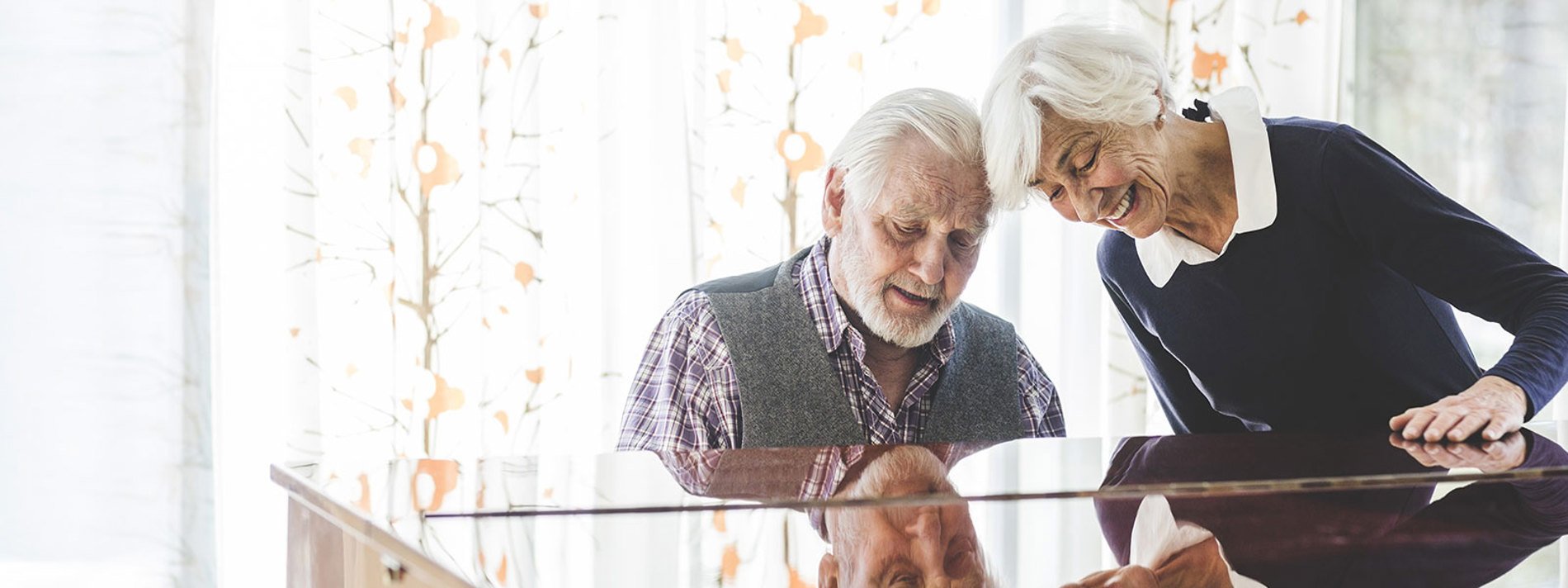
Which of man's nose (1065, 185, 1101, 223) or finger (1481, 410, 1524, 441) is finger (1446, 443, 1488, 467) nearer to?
finger (1481, 410, 1524, 441)

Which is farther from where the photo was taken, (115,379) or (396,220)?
(396,220)

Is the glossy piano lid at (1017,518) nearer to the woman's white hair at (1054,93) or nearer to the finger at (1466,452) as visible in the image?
the finger at (1466,452)

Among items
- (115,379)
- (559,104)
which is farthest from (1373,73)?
(115,379)

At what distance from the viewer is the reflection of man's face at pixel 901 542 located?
0.85 metres

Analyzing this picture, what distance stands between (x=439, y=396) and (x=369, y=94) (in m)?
0.59

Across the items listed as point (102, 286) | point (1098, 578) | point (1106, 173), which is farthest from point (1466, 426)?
point (102, 286)

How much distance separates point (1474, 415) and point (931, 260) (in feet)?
2.25

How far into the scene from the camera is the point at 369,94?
91.8 inches

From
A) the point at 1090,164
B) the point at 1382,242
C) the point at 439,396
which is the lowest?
the point at 439,396

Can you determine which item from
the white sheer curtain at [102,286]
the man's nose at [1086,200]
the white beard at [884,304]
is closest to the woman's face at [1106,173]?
the man's nose at [1086,200]

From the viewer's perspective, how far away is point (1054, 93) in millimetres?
1643

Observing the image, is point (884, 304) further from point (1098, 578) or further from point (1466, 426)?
point (1098, 578)

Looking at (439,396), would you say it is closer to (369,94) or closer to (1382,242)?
(369,94)

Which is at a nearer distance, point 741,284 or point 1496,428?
point 1496,428
